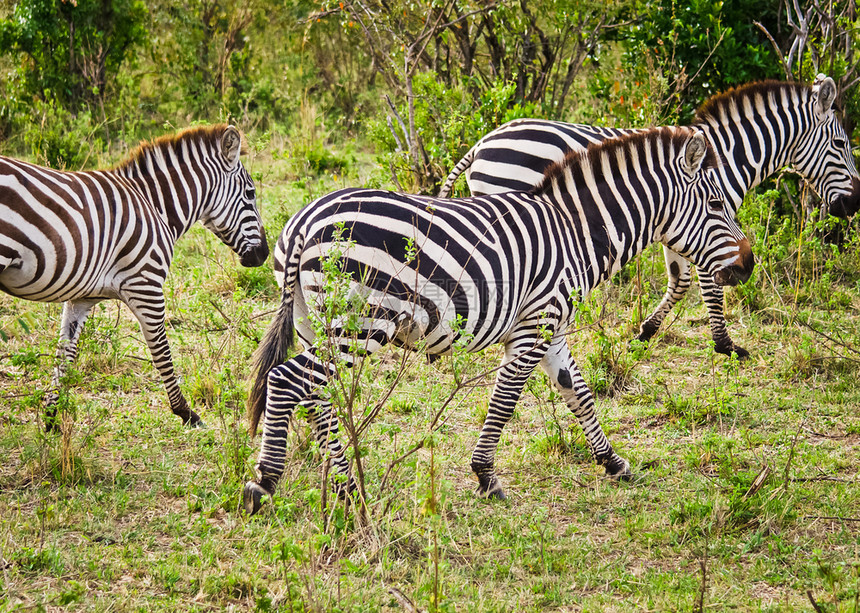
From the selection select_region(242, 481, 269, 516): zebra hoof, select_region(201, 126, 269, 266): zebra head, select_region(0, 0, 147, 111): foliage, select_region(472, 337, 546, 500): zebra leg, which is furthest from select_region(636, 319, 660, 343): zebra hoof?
A: select_region(0, 0, 147, 111): foliage

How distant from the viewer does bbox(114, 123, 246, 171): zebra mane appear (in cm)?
523

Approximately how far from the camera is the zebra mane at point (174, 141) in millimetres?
5227

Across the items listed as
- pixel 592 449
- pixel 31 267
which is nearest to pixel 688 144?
pixel 592 449

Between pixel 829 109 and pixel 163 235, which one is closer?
pixel 163 235

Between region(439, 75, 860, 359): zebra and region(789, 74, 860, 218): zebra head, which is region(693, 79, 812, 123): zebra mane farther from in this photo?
region(789, 74, 860, 218): zebra head

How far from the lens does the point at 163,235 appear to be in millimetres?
5043

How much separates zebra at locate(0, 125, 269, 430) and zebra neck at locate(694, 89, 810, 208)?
345 centimetres

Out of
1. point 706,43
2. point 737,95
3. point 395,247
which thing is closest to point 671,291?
point 737,95

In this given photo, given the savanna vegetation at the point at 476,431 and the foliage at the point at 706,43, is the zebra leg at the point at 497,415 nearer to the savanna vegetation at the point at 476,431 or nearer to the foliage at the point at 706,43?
the savanna vegetation at the point at 476,431

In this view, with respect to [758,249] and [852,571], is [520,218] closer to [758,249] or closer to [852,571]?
[852,571]

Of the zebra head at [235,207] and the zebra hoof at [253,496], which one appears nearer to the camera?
the zebra hoof at [253,496]

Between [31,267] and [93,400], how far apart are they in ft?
4.04

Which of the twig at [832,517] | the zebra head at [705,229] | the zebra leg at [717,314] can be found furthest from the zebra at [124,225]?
the twig at [832,517]

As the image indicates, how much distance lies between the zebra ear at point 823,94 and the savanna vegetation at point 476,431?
581 mm
